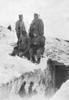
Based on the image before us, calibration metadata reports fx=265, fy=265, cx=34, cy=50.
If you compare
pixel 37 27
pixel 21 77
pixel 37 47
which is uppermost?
pixel 37 27

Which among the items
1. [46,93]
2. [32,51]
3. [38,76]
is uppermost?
[32,51]

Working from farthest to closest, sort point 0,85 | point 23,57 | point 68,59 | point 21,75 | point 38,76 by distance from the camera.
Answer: point 68,59
point 23,57
point 38,76
point 21,75
point 0,85

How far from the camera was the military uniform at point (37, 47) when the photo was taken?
12875 millimetres

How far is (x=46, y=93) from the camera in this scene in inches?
494

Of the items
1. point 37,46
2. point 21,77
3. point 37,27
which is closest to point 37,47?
point 37,46

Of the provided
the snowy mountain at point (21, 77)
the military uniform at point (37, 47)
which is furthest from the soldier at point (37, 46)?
the snowy mountain at point (21, 77)

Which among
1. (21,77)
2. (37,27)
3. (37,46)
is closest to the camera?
(21,77)

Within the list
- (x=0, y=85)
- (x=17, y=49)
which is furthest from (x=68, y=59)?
(x=0, y=85)

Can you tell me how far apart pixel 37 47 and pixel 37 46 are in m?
0.05

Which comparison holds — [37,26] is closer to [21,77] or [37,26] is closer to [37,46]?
[37,46]

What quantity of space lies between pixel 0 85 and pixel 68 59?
695 cm

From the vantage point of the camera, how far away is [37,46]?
13.0 meters

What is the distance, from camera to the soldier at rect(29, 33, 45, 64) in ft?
42.3

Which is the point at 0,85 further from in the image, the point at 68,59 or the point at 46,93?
the point at 68,59
